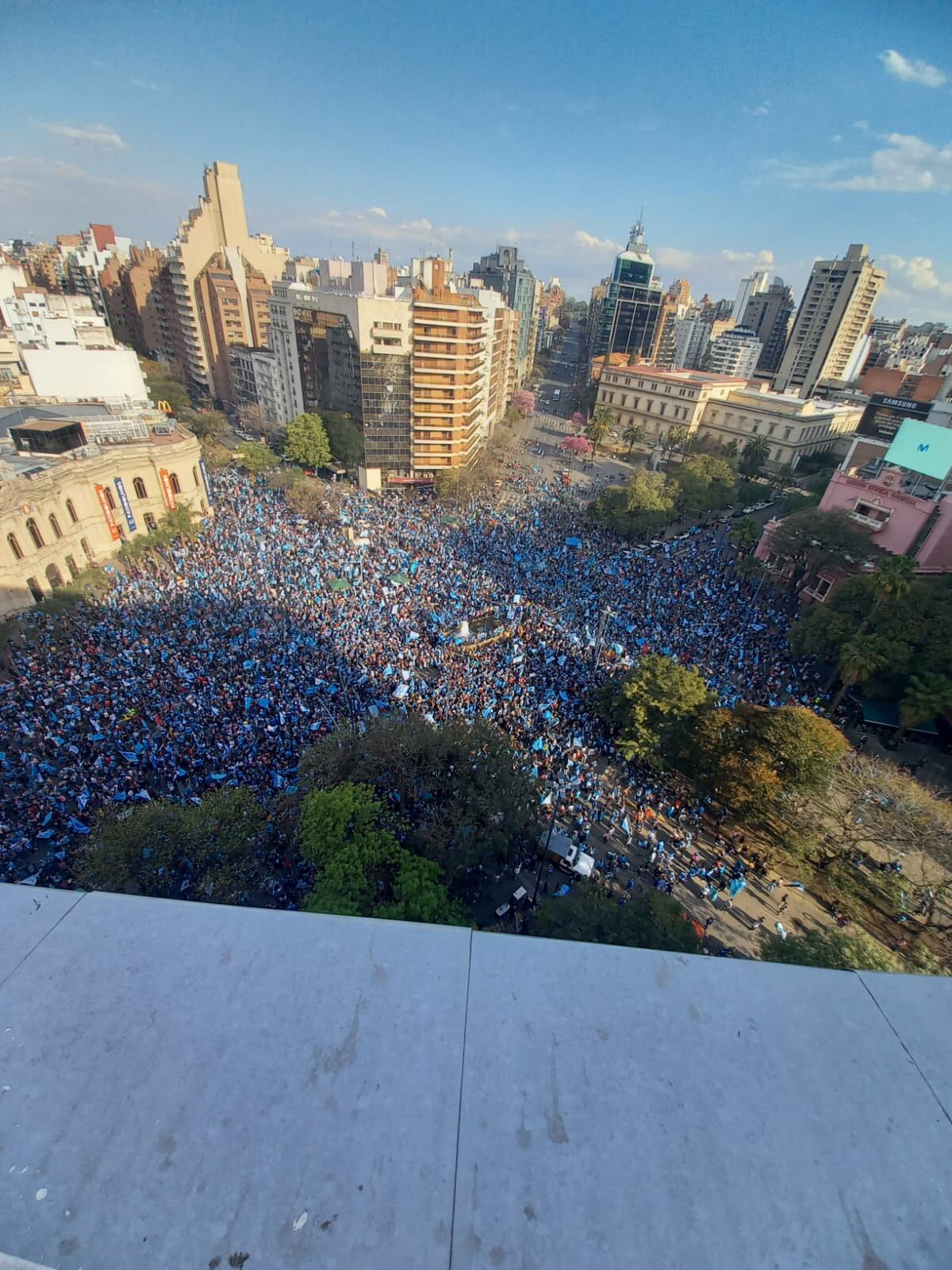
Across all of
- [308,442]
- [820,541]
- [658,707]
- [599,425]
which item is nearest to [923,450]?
[820,541]

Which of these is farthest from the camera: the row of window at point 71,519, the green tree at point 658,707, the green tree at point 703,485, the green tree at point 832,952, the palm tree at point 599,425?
the palm tree at point 599,425

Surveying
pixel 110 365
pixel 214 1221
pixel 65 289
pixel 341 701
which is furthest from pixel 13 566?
pixel 65 289

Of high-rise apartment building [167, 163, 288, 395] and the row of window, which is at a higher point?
high-rise apartment building [167, 163, 288, 395]

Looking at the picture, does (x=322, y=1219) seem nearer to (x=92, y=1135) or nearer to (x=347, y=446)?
(x=92, y=1135)

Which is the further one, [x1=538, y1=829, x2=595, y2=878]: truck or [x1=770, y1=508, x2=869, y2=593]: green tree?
[x1=770, y1=508, x2=869, y2=593]: green tree

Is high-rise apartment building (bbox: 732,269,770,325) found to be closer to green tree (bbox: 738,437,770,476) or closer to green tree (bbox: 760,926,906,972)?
green tree (bbox: 738,437,770,476)

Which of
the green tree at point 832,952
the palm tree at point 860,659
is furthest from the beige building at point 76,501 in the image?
the palm tree at point 860,659

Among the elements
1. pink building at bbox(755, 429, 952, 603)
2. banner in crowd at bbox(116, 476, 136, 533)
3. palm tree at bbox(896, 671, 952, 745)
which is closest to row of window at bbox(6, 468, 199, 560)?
banner in crowd at bbox(116, 476, 136, 533)

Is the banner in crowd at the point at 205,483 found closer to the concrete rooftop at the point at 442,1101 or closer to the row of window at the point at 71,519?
the row of window at the point at 71,519
